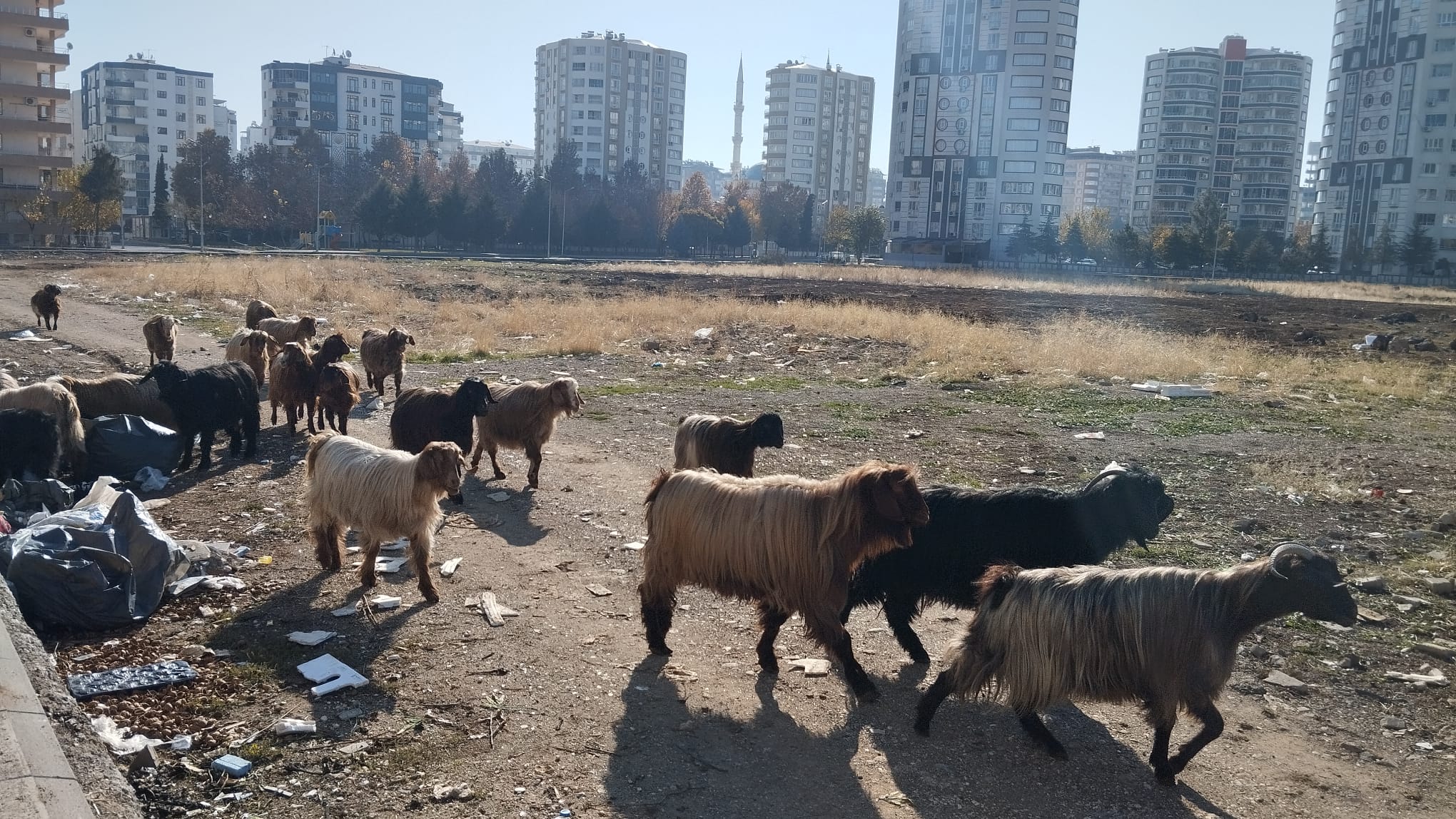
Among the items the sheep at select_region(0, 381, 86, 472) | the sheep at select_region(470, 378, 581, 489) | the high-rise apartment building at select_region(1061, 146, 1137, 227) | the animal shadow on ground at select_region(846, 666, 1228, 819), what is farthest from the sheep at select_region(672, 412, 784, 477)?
the high-rise apartment building at select_region(1061, 146, 1137, 227)

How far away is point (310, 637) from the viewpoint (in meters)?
6.34

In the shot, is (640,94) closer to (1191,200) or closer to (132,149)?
(132,149)

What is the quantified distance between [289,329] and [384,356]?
10.4 ft

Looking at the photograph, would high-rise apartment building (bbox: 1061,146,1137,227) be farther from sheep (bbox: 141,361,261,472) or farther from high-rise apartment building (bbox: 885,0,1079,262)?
sheep (bbox: 141,361,261,472)

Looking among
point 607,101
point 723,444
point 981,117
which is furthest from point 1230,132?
point 723,444

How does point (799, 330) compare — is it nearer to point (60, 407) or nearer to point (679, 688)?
point (60, 407)

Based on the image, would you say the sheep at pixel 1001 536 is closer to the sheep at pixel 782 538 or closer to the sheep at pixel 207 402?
the sheep at pixel 782 538

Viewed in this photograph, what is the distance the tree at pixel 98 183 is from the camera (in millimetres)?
67812

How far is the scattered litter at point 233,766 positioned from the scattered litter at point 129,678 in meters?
1.01

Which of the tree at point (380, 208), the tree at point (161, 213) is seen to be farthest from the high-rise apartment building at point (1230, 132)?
the tree at point (161, 213)

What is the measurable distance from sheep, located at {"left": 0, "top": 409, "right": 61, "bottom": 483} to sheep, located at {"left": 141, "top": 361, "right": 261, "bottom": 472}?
1662 mm

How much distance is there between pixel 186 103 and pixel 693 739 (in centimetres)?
14217

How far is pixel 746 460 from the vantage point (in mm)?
9023

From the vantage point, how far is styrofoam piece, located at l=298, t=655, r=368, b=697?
18.4 feet
